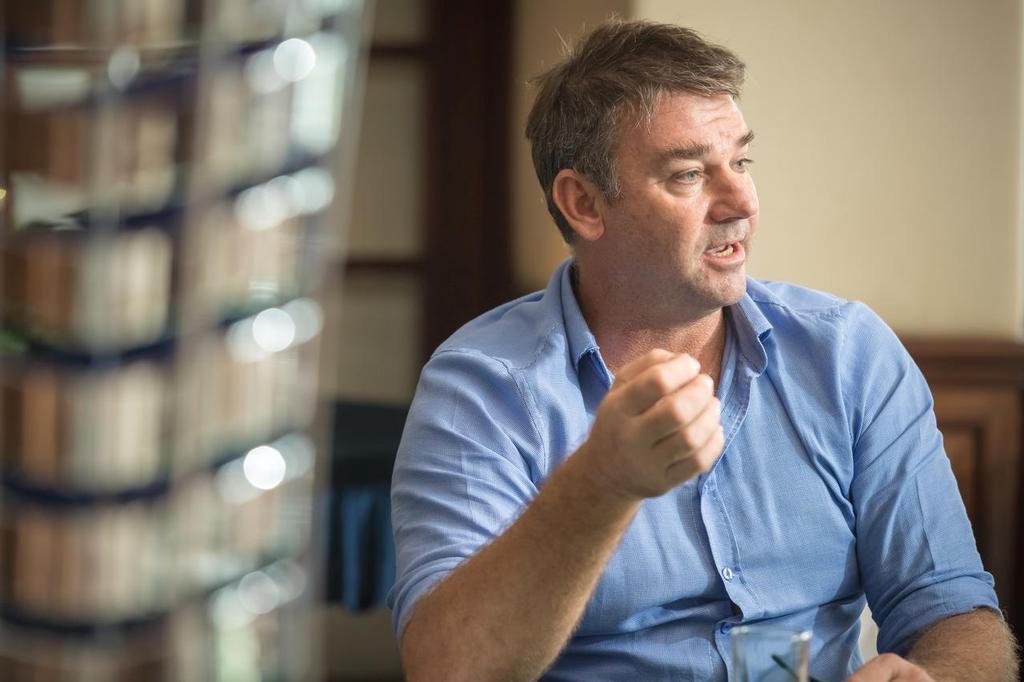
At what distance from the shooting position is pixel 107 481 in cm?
21

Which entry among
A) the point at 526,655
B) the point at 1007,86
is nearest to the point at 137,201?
the point at 526,655

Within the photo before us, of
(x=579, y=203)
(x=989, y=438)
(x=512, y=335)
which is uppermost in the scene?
(x=579, y=203)

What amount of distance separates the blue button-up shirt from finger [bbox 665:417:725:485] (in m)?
0.34

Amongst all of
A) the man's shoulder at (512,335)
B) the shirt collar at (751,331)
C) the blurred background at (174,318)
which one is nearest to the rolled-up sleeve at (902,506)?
the shirt collar at (751,331)

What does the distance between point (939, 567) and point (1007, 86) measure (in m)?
1.54

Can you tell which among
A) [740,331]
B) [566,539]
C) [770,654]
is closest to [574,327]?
[740,331]

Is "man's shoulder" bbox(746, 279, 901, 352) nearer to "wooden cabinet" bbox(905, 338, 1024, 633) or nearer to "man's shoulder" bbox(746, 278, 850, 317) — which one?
"man's shoulder" bbox(746, 278, 850, 317)

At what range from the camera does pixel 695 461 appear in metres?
0.98

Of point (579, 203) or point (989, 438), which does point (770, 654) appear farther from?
point (989, 438)

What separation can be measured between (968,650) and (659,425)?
1.89ft

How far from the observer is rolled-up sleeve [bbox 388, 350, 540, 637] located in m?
1.27

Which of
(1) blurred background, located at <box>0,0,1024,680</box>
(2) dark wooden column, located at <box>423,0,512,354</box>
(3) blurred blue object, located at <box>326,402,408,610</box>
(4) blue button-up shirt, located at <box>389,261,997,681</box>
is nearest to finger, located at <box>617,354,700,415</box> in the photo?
(4) blue button-up shirt, located at <box>389,261,997,681</box>

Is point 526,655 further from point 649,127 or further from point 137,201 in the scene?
point 137,201

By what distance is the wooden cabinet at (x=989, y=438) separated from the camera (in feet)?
8.30
